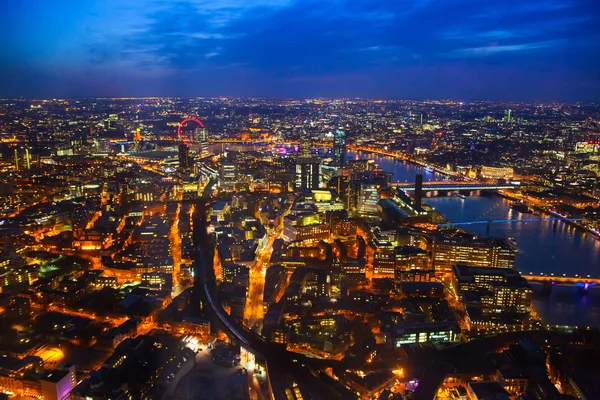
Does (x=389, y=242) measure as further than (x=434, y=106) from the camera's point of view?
No

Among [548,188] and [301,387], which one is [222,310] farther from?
[548,188]

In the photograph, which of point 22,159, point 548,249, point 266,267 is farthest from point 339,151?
point 22,159

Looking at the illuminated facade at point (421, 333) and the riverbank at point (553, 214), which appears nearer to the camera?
Answer: the illuminated facade at point (421, 333)

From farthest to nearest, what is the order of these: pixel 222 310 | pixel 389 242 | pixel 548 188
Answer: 1. pixel 548 188
2. pixel 389 242
3. pixel 222 310

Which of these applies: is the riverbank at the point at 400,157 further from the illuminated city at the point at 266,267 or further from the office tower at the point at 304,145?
the office tower at the point at 304,145

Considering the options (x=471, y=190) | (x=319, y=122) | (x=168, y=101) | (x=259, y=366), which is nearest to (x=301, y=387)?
(x=259, y=366)

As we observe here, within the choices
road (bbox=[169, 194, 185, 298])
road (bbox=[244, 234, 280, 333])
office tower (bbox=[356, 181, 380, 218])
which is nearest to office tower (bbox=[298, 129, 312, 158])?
office tower (bbox=[356, 181, 380, 218])

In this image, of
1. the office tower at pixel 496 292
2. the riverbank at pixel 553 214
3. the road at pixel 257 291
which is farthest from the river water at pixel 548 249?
the road at pixel 257 291

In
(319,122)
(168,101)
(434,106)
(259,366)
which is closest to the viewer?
(259,366)
